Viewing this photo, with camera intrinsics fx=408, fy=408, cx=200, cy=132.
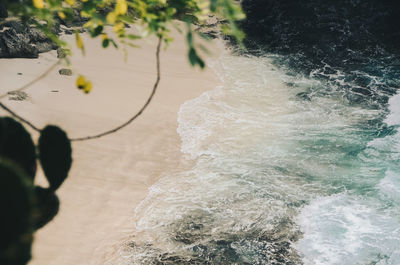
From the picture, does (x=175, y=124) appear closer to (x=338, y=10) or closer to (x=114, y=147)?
(x=114, y=147)

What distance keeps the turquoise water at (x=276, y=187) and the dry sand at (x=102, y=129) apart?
1.24ft

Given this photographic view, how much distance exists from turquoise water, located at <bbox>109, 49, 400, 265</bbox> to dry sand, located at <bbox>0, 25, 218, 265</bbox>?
0.38 metres

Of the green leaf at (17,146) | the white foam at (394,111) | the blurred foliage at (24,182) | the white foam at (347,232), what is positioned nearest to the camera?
the blurred foliage at (24,182)

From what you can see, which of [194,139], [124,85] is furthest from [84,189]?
[124,85]

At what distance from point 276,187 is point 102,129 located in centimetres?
407

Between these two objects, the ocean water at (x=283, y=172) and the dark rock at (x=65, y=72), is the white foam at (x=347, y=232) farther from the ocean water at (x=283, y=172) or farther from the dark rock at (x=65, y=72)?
the dark rock at (x=65, y=72)

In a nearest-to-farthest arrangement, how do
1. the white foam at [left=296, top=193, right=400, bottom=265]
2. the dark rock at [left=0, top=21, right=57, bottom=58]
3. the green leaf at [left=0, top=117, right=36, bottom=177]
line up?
the green leaf at [left=0, top=117, right=36, bottom=177], the white foam at [left=296, top=193, right=400, bottom=265], the dark rock at [left=0, top=21, right=57, bottom=58]

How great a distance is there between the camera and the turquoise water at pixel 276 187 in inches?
249

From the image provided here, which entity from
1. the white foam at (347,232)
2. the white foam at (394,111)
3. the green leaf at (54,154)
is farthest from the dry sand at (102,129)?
the white foam at (394,111)

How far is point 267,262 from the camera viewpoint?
6.06m

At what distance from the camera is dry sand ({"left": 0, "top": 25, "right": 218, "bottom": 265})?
638 cm

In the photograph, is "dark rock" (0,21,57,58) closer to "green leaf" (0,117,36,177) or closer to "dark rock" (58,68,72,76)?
"dark rock" (58,68,72,76)

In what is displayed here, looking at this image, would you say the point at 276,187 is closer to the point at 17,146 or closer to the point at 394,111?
the point at 394,111

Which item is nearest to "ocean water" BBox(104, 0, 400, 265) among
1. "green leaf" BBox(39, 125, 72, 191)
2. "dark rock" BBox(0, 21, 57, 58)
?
"green leaf" BBox(39, 125, 72, 191)
